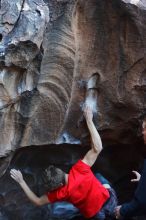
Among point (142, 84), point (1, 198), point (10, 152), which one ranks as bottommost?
point (1, 198)

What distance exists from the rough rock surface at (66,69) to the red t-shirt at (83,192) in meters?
0.18

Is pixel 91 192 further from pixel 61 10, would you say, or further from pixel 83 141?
pixel 61 10

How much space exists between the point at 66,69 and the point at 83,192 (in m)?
0.49

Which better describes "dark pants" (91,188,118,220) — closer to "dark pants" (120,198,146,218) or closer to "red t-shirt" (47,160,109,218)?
"red t-shirt" (47,160,109,218)

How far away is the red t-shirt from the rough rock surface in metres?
0.18

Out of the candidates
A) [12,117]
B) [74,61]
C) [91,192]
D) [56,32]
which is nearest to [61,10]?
[56,32]

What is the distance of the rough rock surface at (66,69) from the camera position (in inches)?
66.2

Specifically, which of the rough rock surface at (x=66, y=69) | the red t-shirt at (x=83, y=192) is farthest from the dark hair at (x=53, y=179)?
the rough rock surface at (x=66, y=69)

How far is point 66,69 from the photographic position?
6.14ft

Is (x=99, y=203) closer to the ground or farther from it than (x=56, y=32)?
closer to the ground

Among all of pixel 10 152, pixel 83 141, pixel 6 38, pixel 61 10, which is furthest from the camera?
pixel 83 141

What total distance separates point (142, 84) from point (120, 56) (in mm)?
151

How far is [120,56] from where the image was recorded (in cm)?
191

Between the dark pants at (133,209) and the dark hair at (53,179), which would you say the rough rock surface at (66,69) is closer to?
the dark hair at (53,179)
